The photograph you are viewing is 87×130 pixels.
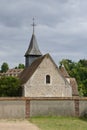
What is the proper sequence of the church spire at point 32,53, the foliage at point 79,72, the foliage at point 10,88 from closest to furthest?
1. the foliage at point 10,88
2. the church spire at point 32,53
3. the foliage at point 79,72

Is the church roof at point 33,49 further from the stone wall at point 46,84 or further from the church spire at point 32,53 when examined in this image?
the stone wall at point 46,84

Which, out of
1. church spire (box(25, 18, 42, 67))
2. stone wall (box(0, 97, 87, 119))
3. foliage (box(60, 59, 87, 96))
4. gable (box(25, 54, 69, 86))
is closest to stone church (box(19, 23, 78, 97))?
gable (box(25, 54, 69, 86))

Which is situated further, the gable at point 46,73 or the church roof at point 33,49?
the church roof at point 33,49

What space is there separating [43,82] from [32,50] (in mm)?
8503

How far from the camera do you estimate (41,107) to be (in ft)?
89.0

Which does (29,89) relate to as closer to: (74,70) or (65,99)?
(65,99)

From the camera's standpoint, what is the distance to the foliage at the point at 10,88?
4078cm

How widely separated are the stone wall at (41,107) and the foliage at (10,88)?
549 inches

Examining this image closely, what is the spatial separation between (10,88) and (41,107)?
1397 centimetres

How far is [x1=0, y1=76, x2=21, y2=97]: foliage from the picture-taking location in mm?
40781

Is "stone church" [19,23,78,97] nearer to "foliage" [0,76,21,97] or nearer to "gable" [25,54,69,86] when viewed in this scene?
"gable" [25,54,69,86]

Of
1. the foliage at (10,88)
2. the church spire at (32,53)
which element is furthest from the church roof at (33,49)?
the foliage at (10,88)

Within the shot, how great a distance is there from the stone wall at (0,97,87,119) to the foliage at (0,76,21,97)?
1394 cm

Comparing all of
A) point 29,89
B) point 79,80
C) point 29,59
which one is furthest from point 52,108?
point 79,80
